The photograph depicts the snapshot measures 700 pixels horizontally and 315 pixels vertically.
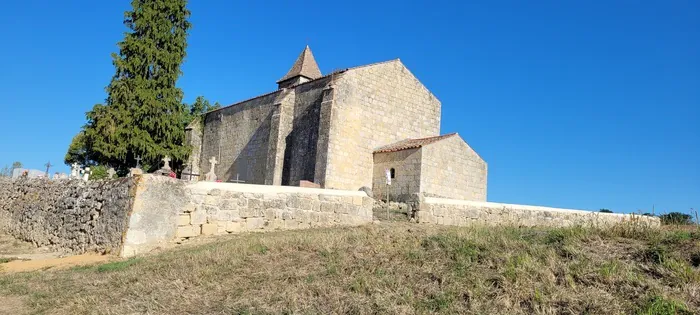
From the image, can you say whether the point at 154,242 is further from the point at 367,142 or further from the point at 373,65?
the point at 373,65

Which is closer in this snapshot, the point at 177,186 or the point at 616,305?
the point at 616,305

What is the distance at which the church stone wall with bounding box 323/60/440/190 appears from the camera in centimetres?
2238

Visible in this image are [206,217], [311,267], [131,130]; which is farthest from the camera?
[131,130]

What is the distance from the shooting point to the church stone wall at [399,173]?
20.7 m

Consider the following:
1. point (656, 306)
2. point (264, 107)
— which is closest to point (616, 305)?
point (656, 306)

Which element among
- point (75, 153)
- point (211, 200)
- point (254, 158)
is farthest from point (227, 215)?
point (75, 153)

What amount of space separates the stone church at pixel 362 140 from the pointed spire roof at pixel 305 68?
4.84 meters

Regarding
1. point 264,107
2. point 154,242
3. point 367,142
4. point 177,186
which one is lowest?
point 154,242

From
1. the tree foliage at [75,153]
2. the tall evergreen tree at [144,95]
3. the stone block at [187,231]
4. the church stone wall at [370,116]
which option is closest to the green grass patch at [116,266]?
the stone block at [187,231]

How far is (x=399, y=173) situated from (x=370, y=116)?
11.8 feet

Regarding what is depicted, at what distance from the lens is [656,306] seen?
4.32 m

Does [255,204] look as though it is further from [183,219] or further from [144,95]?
[144,95]

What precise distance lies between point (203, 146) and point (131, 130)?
677cm

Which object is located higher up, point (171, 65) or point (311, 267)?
point (171, 65)
